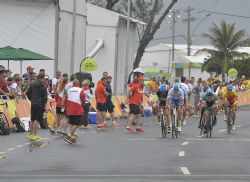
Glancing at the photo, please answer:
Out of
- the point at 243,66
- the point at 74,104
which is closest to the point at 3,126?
the point at 74,104

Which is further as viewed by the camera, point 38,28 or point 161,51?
point 161,51

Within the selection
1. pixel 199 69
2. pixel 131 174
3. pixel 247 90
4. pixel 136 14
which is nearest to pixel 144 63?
pixel 199 69

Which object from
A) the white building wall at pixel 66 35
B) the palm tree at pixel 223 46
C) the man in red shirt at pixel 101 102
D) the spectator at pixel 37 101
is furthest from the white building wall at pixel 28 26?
the palm tree at pixel 223 46

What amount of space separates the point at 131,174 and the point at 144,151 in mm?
4568

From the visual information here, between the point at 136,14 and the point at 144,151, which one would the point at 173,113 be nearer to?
the point at 144,151

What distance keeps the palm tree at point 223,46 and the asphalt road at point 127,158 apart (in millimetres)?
53449

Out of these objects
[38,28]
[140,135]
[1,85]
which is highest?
[38,28]

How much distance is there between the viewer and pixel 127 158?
1570 centimetres

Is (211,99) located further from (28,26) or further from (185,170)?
(28,26)

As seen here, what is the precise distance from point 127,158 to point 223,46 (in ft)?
205

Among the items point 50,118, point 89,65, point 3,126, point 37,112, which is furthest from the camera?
point 89,65

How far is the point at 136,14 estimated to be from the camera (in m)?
68.6

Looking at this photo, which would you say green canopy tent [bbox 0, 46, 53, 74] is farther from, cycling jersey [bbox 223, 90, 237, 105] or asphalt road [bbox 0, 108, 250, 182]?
cycling jersey [bbox 223, 90, 237, 105]

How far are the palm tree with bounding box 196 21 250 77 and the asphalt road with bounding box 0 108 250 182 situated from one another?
175ft
